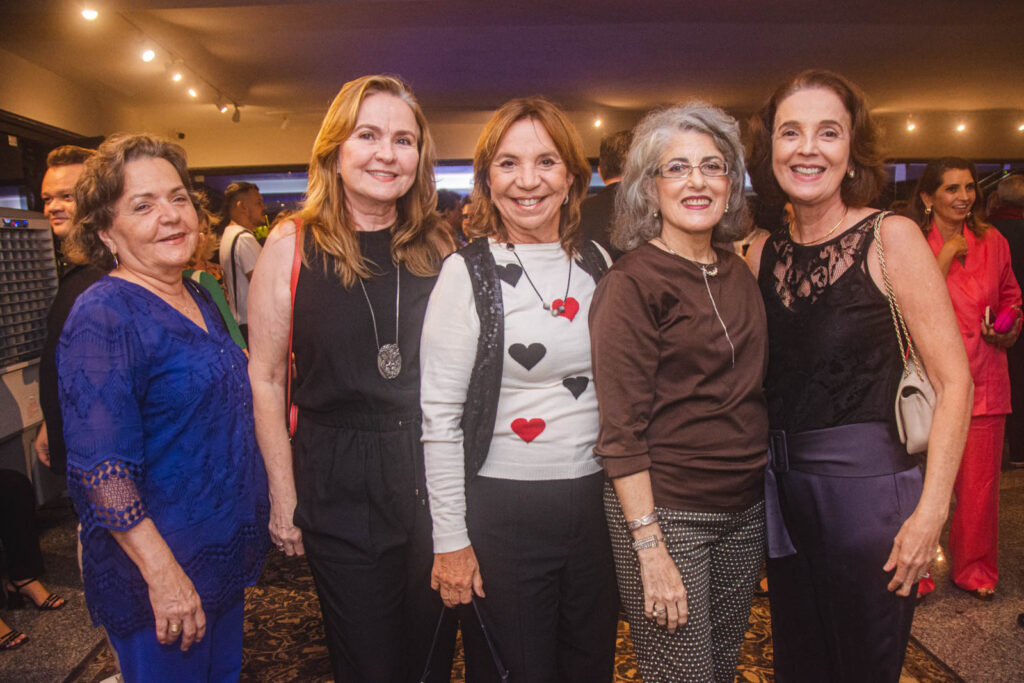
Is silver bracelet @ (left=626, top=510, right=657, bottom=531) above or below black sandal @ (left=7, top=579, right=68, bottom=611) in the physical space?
above

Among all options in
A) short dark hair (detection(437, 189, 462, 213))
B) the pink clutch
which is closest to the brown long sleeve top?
the pink clutch

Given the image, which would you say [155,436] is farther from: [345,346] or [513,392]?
[513,392]

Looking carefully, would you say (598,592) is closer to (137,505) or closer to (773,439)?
(773,439)

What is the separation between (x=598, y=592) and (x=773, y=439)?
557mm

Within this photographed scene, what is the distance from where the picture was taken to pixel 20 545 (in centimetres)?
317

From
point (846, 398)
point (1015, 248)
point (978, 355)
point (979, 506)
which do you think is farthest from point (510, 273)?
point (1015, 248)

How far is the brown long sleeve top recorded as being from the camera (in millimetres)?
1363

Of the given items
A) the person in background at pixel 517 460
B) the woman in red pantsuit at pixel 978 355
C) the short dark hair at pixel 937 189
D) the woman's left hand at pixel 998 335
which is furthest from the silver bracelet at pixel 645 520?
the short dark hair at pixel 937 189

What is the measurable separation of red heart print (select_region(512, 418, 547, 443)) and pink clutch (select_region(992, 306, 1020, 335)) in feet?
8.72

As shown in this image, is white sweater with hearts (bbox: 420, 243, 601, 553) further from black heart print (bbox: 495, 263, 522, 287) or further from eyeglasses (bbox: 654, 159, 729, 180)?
eyeglasses (bbox: 654, 159, 729, 180)

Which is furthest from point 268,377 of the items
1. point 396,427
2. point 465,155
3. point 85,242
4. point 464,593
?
point 465,155

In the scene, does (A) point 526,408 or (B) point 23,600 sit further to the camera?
(B) point 23,600

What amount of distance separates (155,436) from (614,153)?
2.29 metres

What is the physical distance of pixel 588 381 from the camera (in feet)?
4.97
